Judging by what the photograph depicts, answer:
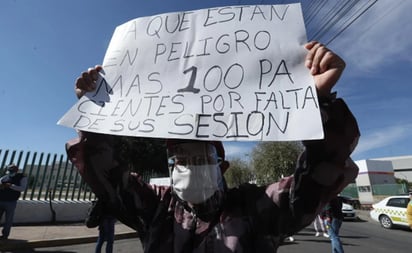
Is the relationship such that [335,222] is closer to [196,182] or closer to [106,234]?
[106,234]

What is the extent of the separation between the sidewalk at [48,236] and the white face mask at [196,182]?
6.99m

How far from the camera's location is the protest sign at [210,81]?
115 centimetres

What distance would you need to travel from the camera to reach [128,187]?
1.27 m

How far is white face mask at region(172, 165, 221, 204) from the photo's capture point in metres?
1.25

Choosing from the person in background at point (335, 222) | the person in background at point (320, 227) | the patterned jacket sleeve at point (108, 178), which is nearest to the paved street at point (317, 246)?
the person in background at point (320, 227)

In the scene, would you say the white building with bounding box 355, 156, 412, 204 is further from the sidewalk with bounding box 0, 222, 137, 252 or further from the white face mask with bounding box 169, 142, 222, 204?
the white face mask with bounding box 169, 142, 222, 204

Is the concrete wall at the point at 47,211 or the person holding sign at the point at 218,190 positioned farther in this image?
the concrete wall at the point at 47,211

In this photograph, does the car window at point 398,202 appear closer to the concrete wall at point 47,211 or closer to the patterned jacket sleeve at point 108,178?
the concrete wall at point 47,211

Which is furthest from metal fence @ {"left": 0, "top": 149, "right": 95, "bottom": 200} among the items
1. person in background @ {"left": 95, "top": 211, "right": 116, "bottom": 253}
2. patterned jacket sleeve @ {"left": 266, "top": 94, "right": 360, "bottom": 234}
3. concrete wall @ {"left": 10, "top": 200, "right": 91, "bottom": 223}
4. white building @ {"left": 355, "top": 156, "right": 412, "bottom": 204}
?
white building @ {"left": 355, "top": 156, "right": 412, "bottom": 204}

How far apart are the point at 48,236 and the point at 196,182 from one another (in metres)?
7.87

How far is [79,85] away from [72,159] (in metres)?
0.37

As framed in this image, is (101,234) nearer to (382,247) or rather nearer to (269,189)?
(269,189)

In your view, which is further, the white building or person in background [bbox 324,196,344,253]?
the white building

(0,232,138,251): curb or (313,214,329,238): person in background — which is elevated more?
(0,232,138,251): curb
